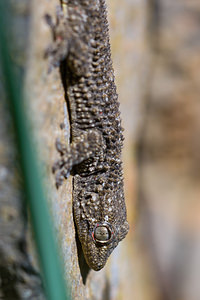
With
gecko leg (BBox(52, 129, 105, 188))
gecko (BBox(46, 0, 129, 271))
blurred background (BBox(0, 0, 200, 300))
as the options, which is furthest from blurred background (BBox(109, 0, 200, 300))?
gecko leg (BBox(52, 129, 105, 188))

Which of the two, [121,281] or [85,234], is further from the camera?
[121,281]

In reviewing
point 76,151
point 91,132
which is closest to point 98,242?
point 76,151

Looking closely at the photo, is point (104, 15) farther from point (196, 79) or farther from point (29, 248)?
point (196, 79)

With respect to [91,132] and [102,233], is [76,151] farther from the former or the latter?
[102,233]

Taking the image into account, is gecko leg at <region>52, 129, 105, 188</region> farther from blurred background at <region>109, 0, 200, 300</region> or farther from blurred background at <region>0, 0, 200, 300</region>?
blurred background at <region>109, 0, 200, 300</region>

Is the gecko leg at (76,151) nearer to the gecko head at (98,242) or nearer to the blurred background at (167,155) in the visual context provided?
the gecko head at (98,242)

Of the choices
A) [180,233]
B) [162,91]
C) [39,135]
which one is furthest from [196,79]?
[39,135]

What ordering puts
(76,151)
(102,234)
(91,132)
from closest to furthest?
(76,151) → (91,132) → (102,234)
